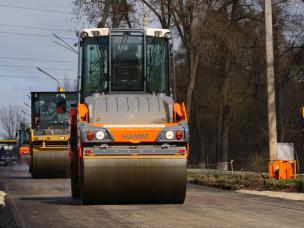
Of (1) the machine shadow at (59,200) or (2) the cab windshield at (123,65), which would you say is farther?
(2) the cab windshield at (123,65)

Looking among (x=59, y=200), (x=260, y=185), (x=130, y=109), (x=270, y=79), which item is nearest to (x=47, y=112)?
(x=270, y=79)

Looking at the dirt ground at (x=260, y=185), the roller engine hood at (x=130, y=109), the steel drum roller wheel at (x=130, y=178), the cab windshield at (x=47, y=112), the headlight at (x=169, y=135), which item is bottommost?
the dirt ground at (x=260, y=185)

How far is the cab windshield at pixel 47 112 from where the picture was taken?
30.9 m

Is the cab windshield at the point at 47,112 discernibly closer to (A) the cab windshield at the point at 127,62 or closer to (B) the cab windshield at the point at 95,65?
(B) the cab windshield at the point at 95,65

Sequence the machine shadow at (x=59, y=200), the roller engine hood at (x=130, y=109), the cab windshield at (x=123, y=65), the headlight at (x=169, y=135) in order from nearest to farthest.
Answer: the headlight at (x=169, y=135) < the roller engine hood at (x=130, y=109) < the machine shadow at (x=59, y=200) < the cab windshield at (x=123, y=65)

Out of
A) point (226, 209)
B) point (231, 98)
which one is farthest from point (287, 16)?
point (226, 209)

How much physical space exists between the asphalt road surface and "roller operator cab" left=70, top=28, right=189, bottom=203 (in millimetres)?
467

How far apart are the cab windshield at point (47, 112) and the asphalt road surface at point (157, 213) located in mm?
12906

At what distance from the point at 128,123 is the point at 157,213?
2608 millimetres

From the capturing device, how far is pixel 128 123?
15.5 meters

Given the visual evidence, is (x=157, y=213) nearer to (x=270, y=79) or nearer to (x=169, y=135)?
(x=169, y=135)

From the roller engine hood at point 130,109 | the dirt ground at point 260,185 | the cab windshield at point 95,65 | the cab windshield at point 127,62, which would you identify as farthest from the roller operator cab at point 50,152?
the roller engine hood at point 130,109

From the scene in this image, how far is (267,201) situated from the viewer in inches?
700

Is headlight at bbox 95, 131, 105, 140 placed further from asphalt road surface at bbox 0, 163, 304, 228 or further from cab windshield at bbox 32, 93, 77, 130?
cab windshield at bbox 32, 93, 77, 130
